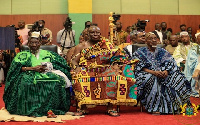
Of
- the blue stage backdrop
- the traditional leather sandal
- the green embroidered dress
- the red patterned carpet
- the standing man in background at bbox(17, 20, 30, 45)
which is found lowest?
the red patterned carpet

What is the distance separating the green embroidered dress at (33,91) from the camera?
218 inches

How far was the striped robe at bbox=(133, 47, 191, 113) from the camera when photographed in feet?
19.5

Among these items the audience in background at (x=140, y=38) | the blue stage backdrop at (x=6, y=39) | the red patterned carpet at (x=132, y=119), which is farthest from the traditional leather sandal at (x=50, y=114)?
the audience in background at (x=140, y=38)

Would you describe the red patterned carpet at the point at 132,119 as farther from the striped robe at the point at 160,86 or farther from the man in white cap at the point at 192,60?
the man in white cap at the point at 192,60

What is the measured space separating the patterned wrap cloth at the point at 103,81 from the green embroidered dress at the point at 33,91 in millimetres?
286

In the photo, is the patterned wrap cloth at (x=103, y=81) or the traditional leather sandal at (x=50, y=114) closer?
the traditional leather sandal at (x=50, y=114)

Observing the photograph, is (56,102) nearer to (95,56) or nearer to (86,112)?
(86,112)

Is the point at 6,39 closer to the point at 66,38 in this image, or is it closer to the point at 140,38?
the point at 140,38

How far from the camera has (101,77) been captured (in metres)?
5.80

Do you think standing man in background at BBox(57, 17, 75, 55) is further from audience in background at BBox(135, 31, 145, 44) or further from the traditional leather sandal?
the traditional leather sandal

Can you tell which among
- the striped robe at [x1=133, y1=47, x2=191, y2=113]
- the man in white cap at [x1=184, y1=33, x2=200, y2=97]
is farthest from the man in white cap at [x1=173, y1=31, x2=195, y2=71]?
the striped robe at [x1=133, y1=47, x2=191, y2=113]

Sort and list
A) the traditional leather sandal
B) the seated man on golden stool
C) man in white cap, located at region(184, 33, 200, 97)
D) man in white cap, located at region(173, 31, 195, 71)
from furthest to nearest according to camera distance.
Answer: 1. man in white cap, located at region(173, 31, 195, 71)
2. man in white cap, located at region(184, 33, 200, 97)
3. the seated man on golden stool
4. the traditional leather sandal

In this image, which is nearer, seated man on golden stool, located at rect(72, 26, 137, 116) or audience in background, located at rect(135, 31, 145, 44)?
seated man on golden stool, located at rect(72, 26, 137, 116)

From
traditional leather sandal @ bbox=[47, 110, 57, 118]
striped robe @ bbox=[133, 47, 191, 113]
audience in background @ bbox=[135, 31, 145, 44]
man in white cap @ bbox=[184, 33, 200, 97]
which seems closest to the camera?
traditional leather sandal @ bbox=[47, 110, 57, 118]
